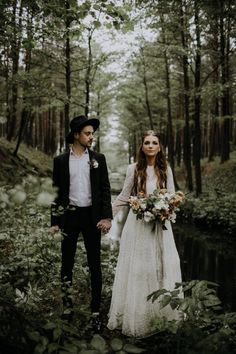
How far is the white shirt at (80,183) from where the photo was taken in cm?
489

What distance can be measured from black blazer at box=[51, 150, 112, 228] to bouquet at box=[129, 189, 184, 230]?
1.14 feet

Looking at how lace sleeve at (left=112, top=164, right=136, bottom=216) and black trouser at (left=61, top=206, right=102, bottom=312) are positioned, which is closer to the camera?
black trouser at (left=61, top=206, right=102, bottom=312)

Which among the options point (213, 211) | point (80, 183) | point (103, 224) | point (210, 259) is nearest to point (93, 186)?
point (80, 183)

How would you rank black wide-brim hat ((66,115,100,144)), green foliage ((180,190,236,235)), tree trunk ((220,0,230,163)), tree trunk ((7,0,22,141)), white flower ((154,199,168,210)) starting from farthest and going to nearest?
tree trunk ((220,0,230,163)) < green foliage ((180,190,236,235)) < tree trunk ((7,0,22,141)) < black wide-brim hat ((66,115,100,144)) < white flower ((154,199,168,210))

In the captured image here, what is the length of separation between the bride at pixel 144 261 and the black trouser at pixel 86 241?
0.26 m

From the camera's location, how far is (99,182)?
→ 4977 millimetres

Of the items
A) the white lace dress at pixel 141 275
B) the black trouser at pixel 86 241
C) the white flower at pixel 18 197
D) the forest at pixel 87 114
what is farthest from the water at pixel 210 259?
the white flower at pixel 18 197

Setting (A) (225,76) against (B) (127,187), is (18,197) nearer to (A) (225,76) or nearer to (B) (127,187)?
(B) (127,187)

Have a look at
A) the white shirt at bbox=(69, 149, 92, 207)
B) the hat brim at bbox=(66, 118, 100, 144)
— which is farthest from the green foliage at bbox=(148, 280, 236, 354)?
the hat brim at bbox=(66, 118, 100, 144)

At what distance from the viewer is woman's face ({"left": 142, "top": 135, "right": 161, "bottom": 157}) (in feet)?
16.6

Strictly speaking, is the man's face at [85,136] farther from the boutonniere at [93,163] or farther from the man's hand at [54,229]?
the man's hand at [54,229]

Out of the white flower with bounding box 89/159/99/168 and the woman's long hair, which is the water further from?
the white flower with bounding box 89/159/99/168

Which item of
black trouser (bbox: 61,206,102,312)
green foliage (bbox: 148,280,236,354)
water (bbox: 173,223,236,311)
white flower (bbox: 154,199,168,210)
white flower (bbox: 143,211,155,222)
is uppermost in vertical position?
white flower (bbox: 154,199,168,210)

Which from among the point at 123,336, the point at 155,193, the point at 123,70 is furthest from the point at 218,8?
the point at 123,336
